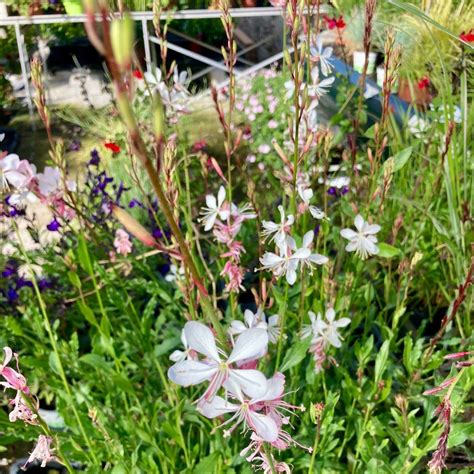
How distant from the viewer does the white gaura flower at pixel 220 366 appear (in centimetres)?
55

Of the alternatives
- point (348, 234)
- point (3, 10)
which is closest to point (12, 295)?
point (348, 234)

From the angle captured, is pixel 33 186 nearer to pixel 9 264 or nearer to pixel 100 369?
pixel 100 369

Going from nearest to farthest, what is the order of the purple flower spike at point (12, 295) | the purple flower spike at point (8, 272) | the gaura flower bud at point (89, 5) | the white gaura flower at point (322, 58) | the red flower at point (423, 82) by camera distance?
the gaura flower bud at point (89, 5) < the white gaura flower at point (322, 58) < the purple flower spike at point (12, 295) < the purple flower spike at point (8, 272) < the red flower at point (423, 82)

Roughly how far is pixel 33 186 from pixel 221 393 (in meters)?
0.51

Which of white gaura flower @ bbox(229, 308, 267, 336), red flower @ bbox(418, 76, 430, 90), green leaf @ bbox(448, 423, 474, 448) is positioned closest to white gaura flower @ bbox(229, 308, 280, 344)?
white gaura flower @ bbox(229, 308, 267, 336)

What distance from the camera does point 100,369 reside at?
1.50 m

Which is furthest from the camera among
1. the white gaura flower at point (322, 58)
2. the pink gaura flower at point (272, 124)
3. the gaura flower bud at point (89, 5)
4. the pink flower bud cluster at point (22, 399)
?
the pink gaura flower at point (272, 124)

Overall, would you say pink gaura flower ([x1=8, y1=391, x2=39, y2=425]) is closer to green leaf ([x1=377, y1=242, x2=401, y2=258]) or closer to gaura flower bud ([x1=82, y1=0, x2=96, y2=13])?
gaura flower bud ([x1=82, y1=0, x2=96, y2=13])

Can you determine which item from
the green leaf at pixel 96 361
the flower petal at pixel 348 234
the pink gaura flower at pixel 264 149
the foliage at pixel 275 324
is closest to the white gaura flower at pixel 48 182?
the foliage at pixel 275 324

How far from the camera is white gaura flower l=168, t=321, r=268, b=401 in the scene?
1.81 ft

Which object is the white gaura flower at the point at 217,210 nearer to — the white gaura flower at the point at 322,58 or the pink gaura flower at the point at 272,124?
the white gaura flower at the point at 322,58

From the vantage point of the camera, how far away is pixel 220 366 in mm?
579

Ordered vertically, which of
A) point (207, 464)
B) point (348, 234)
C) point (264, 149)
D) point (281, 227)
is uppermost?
point (281, 227)

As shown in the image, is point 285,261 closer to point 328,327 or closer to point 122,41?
point 328,327
